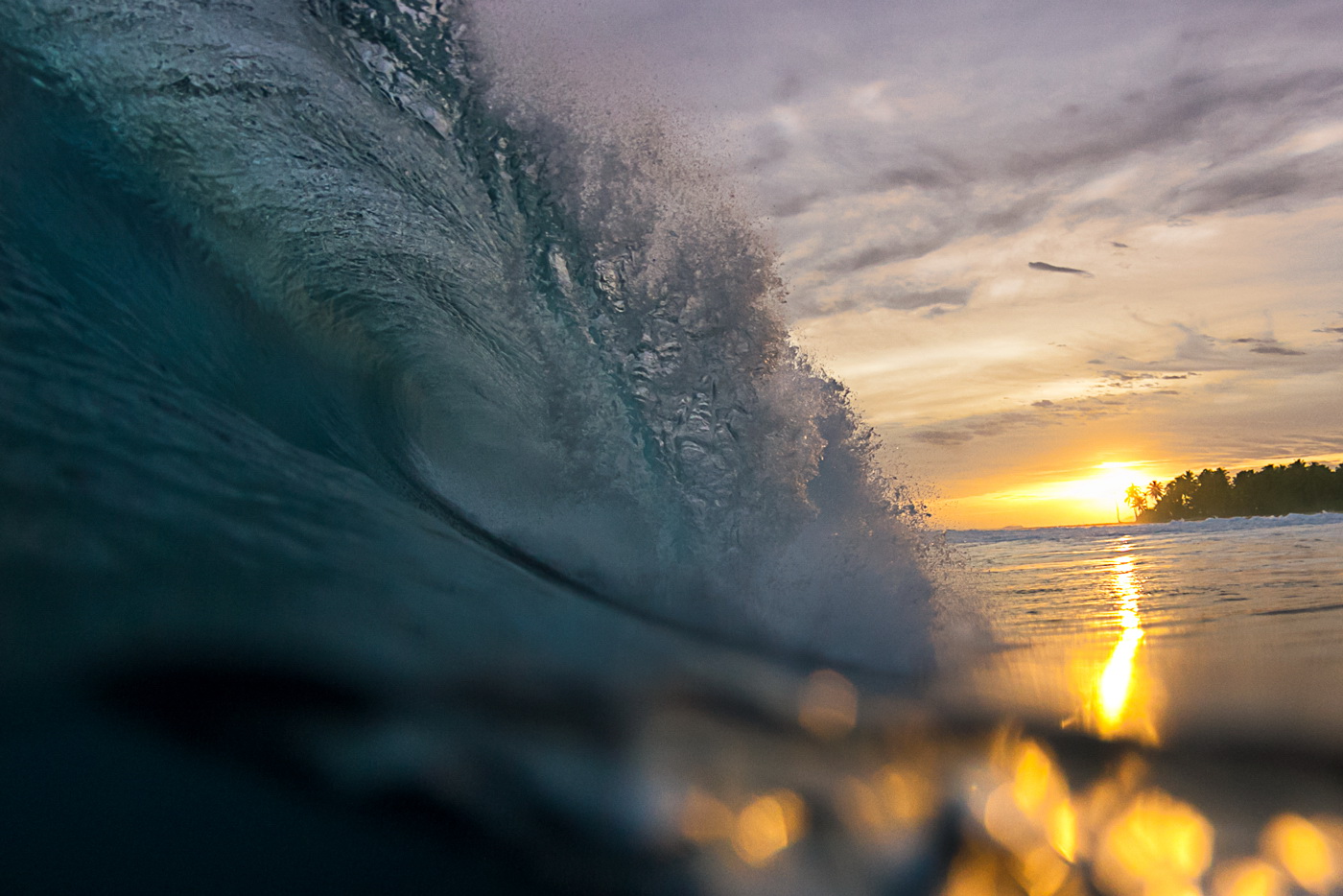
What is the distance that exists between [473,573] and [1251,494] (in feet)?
204

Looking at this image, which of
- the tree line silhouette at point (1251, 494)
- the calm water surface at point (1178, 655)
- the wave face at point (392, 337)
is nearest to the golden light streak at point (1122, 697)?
the calm water surface at point (1178, 655)

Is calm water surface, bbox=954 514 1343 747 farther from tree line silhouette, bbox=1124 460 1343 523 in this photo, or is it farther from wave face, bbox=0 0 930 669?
tree line silhouette, bbox=1124 460 1343 523

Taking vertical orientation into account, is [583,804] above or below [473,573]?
below

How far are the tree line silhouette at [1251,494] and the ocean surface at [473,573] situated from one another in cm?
5261

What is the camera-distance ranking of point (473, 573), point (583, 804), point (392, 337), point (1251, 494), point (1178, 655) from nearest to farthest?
point (583, 804) < point (473, 573) < point (1178, 655) < point (392, 337) < point (1251, 494)

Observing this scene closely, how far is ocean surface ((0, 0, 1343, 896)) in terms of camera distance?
4.48ft

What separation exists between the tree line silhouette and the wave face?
52.6 meters

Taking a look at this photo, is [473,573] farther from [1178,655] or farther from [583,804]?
[1178,655]

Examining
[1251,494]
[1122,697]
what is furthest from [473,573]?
[1251,494]

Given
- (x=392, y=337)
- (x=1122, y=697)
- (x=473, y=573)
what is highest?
(x=392, y=337)

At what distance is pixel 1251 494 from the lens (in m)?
50.1

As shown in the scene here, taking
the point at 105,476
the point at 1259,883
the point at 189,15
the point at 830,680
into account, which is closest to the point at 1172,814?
the point at 1259,883

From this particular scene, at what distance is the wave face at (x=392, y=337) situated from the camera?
2.19 metres

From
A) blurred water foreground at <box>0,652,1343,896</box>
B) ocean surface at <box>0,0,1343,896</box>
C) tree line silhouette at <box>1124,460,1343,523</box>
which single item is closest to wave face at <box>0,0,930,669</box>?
ocean surface at <box>0,0,1343,896</box>
